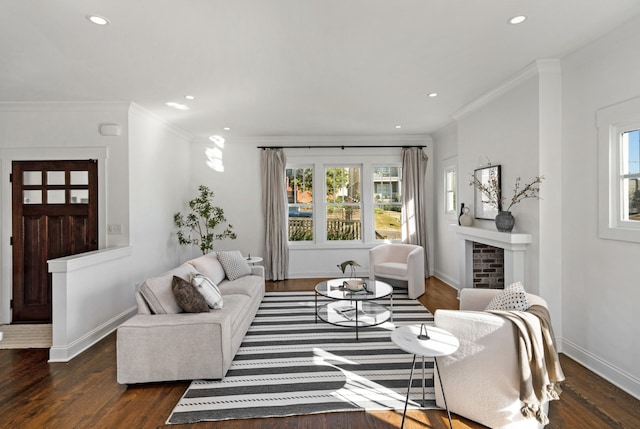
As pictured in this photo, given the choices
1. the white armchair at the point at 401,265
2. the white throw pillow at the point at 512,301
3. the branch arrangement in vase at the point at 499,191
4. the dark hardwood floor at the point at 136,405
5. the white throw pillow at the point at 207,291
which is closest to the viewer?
the dark hardwood floor at the point at 136,405

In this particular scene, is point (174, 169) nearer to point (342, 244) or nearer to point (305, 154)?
point (305, 154)

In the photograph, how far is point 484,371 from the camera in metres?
2.02

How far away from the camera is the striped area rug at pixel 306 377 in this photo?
2.27m

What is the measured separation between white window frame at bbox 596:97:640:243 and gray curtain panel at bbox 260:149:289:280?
4582 mm

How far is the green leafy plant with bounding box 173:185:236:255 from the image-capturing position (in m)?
5.61

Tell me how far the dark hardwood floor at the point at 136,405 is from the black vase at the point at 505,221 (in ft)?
4.31

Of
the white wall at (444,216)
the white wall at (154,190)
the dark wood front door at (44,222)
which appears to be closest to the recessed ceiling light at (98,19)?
the white wall at (154,190)

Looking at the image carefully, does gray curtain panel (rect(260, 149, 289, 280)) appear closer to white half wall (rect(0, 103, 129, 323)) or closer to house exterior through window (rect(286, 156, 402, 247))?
house exterior through window (rect(286, 156, 402, 247))

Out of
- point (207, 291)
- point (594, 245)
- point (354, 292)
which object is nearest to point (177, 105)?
point (207, 291)

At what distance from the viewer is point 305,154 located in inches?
243

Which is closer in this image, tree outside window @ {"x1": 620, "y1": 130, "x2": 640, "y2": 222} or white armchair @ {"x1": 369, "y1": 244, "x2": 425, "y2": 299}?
tree outside window @ {"x1": 620, "y1": 130, "x2": 640, "y2": 222}

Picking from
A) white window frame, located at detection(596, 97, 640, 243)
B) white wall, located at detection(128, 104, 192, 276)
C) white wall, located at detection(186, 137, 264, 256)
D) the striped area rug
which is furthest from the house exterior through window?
white window frame, located at detection(596, 97, 640, 243)

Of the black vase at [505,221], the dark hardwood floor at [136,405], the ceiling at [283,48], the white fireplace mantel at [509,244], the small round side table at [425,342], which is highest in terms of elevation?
the ceiling at [283,48]

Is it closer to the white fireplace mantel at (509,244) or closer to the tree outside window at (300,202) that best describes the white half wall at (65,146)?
the tree outside window at (300,202)
